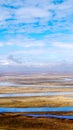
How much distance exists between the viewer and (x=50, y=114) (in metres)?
36.4

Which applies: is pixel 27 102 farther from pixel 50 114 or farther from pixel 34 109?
pixel 50 114

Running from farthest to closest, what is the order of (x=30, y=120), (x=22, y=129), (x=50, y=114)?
1. (x=50, y=114)
2. (x=30, y=120)
3. (x=22, y=129)

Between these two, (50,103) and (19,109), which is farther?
(50,103)

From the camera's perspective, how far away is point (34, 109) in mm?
40438

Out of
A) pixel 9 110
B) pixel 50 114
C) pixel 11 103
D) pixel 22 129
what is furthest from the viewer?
pixel 11 103

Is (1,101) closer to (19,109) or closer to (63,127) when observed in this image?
(19,109)

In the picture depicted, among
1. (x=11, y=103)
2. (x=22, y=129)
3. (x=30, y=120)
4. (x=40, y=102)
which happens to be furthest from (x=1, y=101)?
(x=22, y=129)

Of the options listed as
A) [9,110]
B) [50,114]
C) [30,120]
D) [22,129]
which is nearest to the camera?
[22,129]

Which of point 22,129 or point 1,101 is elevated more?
point 1,101

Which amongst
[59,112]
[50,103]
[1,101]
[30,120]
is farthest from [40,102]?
[30,120]

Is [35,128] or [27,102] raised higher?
[27,102]

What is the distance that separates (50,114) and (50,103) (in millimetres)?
9417

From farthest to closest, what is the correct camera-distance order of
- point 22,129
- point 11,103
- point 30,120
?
point 11,103 < point 30,120 < point 22,129

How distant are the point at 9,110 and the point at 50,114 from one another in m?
6.18
